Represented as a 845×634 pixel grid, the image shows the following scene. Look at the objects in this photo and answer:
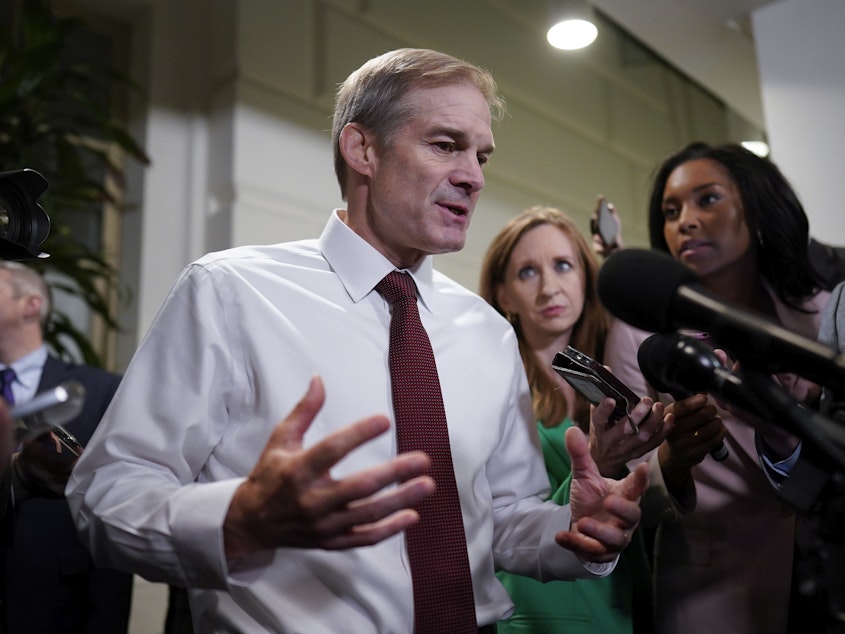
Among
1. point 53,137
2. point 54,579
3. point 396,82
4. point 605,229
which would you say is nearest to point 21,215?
point 396,82

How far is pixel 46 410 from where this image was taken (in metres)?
0.62

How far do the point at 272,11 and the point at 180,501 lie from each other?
107 inches

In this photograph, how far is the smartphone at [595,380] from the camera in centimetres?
117

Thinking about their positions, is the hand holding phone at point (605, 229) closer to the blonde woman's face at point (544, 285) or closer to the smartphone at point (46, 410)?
the blonde woman's face at point (544, 285)

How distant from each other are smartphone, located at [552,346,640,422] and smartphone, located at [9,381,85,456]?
0.76 m

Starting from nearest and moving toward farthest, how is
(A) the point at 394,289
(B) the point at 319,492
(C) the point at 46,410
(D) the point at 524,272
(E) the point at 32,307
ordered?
1. (C) the point at 46,410
2. (B) the point at 319,492
3. (A) the point at 394,289
4. (D) the point at 524,272
5. (E) the point at 32,307

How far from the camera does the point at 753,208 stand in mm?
1898

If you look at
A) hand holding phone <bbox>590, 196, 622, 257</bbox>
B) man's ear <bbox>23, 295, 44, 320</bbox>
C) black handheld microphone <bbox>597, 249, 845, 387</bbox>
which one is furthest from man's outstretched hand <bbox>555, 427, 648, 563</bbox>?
man's ear <bbox>23, 295, 44, 320</bbox>

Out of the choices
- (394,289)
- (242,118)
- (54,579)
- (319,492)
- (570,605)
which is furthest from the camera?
(242,118)

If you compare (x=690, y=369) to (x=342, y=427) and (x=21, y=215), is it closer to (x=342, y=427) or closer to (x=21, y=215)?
(x=342, y=427)

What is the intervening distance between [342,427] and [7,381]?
1489mm

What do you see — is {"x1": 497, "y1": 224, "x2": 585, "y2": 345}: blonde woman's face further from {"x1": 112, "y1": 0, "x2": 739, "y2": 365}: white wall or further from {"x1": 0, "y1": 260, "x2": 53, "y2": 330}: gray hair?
{"x1": 0, "y1": 260, "x2": 53, "y2": 330}: gray hair

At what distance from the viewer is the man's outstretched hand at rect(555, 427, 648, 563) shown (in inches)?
40.4

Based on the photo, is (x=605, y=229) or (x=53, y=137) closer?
(x=605, y=229)
